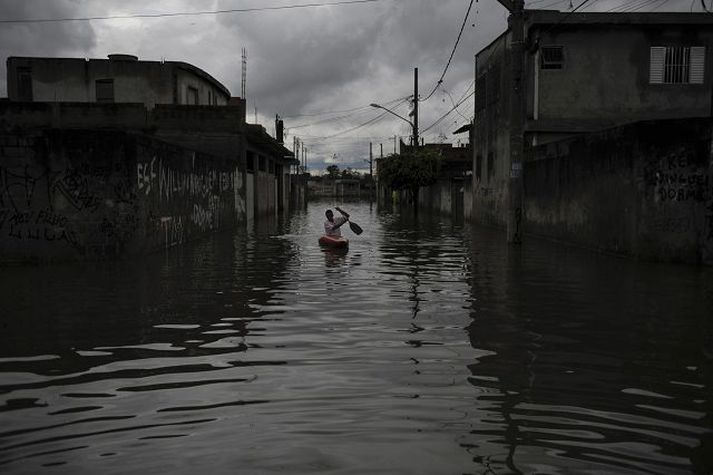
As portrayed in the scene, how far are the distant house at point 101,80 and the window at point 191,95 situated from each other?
113 cm

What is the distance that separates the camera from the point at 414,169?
42875 millimetres

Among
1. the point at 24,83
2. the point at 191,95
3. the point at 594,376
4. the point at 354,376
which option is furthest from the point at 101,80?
the point at 594,376

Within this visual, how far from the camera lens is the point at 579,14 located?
78.8 ft

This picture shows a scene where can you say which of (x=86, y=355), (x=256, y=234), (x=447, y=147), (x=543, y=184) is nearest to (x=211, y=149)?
(x=256, y=234)

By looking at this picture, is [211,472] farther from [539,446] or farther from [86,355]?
[86,355]

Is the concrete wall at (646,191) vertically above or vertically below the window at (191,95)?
below

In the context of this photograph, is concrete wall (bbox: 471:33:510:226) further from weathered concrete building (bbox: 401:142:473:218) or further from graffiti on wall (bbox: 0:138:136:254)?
graffiti on wall (bbox: 0:138:136:254)

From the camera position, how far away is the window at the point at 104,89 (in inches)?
1375

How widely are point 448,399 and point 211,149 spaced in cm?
2600

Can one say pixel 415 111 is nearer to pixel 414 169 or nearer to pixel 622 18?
pixel 414 169

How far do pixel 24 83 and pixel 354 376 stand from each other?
35.5 metres

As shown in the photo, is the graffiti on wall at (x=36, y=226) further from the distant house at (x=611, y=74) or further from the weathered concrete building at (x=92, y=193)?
the distant house at (x=611, y=74)

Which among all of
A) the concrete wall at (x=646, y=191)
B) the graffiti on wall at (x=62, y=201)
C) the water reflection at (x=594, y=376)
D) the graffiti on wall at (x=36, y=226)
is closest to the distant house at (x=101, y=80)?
the graffiti on wall at (x=62, y=201)

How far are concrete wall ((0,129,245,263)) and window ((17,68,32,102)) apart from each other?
951 inches
